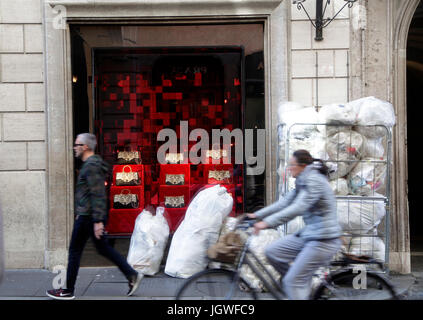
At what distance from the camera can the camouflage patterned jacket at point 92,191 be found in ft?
16.8

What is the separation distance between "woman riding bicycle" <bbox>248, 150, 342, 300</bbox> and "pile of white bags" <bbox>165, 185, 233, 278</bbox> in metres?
2.10

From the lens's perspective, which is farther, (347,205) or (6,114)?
(6,114)

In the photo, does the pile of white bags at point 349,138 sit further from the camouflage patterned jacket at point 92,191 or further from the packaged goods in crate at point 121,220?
the packaged goods in crate at point 121,220

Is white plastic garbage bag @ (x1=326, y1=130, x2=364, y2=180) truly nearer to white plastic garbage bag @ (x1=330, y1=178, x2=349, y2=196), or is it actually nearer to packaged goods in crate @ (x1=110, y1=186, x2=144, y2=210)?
white plastic garbage bag @ (x1=330, y1=178, x2=349, y2=196)

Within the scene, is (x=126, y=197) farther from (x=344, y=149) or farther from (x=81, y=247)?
(x=344, y=149)

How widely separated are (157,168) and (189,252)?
1.74m

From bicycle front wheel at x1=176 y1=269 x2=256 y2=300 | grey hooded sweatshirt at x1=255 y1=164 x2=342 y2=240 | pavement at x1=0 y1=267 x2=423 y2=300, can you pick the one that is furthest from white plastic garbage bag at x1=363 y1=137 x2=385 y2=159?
bicycle front wheel at x1=176 y1=269 x2=256 y2=300

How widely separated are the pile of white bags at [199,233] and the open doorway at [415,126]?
3.13m

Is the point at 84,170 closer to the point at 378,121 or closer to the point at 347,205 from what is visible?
the point at 347,205

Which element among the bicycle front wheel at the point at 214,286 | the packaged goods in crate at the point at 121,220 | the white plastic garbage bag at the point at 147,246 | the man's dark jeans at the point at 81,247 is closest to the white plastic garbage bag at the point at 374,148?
the bicycle front wheel at the point at 214,286

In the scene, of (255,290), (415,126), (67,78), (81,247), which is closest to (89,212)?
(81,247)

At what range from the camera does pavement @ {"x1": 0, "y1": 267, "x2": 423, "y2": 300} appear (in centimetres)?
573
